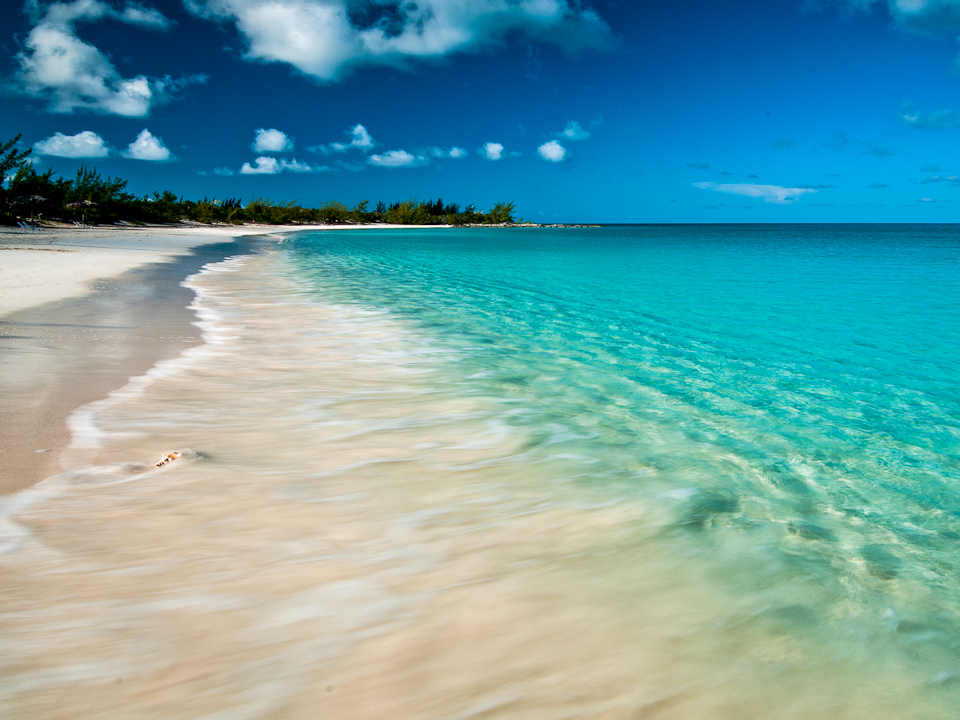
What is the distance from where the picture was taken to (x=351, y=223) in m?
91.9

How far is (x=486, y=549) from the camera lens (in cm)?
249

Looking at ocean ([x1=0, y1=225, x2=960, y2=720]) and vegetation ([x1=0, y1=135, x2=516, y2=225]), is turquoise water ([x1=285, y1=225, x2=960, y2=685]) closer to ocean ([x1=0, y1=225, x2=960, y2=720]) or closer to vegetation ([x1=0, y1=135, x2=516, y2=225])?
ocean ([x1=0, y1=225, x2=960, y2=720])

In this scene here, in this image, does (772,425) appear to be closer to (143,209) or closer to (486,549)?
(486,549)

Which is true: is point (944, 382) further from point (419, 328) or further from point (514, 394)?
point (419, 328)

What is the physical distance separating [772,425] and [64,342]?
6.37 m

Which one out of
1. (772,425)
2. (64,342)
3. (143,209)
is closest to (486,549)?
(772,425)

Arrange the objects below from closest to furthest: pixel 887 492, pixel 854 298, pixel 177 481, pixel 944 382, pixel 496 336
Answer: pixel 177 481
pixel 887 492
pixel 944 382
pixel 496 336
pixel 854 298

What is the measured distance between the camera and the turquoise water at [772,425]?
2.36 m

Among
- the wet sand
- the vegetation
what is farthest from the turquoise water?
the vegetation

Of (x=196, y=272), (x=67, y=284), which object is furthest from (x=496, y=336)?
(x=196, y=272)

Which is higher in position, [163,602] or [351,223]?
[351,223]

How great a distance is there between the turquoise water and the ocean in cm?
2

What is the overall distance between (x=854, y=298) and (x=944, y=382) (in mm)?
8283

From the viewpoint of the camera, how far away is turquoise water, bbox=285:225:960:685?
236cm
